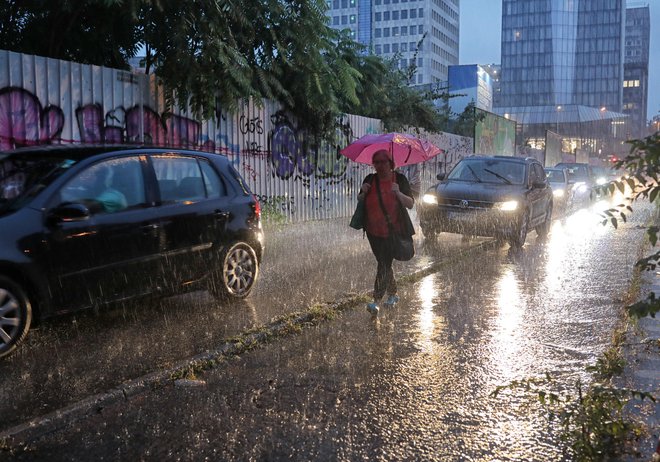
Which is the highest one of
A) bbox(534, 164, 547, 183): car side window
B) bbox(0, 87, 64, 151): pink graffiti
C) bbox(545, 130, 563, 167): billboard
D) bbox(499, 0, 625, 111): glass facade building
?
bbox(499, 0, 625, 111): glass facade building

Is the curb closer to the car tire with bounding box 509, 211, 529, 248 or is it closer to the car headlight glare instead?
the car tire with bounding box 509, 211, 529, 248

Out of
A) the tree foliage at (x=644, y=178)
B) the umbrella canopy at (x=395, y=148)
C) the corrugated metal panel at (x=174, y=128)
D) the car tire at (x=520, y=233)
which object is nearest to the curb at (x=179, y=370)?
the umbrella canopy at (x=395, y=148)

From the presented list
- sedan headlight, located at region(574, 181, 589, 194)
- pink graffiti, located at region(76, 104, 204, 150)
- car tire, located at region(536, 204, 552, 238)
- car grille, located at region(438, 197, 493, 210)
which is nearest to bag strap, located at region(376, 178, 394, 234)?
pink graffiti, located at region(76, 104, 204, 150)

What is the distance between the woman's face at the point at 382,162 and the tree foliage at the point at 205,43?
204 inches

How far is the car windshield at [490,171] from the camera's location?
12.7 metres

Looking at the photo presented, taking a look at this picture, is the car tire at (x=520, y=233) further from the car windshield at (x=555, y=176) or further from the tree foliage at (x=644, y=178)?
the car windshield at (x=555, y=176)

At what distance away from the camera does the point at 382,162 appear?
6.25 metres

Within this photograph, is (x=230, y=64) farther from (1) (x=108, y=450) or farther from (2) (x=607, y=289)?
(1) (x=108, y=450)

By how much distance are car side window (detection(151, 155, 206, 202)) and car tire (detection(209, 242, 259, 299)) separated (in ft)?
2.27

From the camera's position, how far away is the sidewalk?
11.2 feet

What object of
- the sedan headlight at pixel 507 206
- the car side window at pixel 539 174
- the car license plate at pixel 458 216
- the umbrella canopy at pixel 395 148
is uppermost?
the umbrella canopy at pixel 395 148

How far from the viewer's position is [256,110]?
1360 centimetres

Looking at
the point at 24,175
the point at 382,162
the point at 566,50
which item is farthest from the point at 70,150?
the point at 566,50

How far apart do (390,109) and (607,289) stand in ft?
42.6
